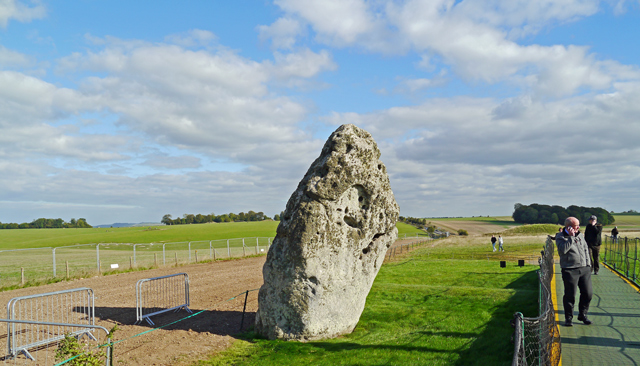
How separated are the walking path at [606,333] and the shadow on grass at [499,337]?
0.85 m

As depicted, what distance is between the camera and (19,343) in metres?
9.06

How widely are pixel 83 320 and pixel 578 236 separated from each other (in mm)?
12808

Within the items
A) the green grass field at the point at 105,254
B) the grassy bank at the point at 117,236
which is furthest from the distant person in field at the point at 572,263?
the grassy bank at the point at 117,236

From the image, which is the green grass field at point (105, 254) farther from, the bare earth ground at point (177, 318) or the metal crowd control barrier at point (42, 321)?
the metal crowd control barrier at point (42, 321)

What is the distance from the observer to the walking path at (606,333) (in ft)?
20.3

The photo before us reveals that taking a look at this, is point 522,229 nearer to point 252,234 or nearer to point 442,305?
point 252,234

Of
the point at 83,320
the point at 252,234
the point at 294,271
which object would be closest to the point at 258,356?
the point at 294,271

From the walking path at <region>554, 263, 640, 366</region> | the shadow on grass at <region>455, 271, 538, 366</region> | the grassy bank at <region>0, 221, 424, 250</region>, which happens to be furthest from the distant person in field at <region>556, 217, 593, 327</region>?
the grassy bank at <region>0, 221, 424, 250</region>

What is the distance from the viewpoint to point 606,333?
745 cm

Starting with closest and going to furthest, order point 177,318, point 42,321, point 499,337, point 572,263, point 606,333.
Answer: point 606,333 → point 572,263 → point 499,337 → point 42,321 → point 177,318

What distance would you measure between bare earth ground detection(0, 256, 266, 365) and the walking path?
6.73 meters

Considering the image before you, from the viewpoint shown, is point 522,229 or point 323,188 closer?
point 323,188

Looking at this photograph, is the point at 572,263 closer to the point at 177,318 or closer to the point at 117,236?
the point at 177,318

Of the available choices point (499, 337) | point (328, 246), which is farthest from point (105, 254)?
point (499, 337)
